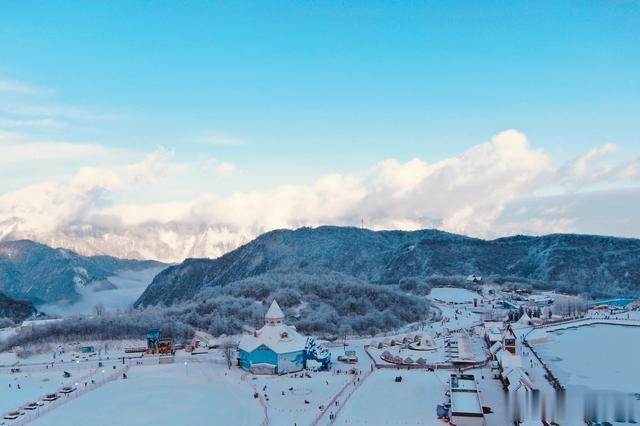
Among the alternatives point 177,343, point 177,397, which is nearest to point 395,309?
point 177,343

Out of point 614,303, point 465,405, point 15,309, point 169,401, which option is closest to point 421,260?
point 614,303

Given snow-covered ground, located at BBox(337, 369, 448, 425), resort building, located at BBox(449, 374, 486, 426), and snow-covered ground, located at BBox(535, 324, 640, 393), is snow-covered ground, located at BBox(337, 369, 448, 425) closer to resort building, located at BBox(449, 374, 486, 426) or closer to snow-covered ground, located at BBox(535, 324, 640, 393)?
resort building, located at BBox(449, 374, 486, 426)

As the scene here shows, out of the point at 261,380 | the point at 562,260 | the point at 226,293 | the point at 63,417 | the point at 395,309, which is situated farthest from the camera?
the point at 562,260

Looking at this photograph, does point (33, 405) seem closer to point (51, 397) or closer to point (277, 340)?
point (51, 397)

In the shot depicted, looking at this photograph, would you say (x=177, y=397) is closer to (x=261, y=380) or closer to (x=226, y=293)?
(x=261, y=380)

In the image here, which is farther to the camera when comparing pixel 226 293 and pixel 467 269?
pixel 467 269

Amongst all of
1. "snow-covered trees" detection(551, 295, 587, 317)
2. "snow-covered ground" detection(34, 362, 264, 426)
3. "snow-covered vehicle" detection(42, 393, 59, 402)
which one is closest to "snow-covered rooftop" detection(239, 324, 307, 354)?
"snow-covered ground" detection(34, 362, 264, 426)
